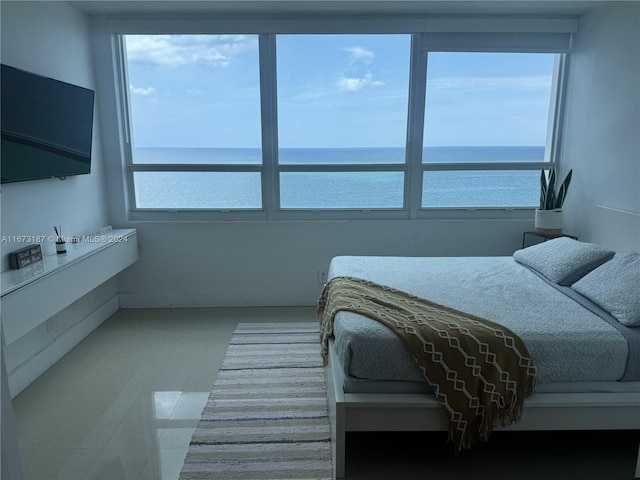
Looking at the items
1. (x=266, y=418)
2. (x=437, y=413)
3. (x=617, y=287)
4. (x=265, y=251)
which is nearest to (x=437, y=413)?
(x=437, y=413)

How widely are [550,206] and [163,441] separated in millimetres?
3343

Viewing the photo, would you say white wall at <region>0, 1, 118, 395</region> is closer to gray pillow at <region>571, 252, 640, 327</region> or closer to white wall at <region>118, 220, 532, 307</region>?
white wall at <region>118, 220, 532, 307</region>

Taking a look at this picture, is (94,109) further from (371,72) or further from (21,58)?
(371,72)

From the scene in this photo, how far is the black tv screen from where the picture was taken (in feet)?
7.98

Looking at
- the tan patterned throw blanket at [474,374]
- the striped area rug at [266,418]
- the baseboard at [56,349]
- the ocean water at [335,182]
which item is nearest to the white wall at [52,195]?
the baseboard at [56,349]

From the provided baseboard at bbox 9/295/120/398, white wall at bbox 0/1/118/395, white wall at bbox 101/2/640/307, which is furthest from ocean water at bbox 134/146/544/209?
baseboard at bbox 9/295/120/398

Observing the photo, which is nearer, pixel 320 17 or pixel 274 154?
pixel 320 17

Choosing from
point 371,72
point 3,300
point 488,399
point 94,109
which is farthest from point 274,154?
point 488,399

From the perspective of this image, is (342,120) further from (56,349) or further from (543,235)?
(56,349)

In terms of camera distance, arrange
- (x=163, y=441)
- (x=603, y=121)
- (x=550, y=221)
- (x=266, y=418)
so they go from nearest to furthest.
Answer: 1. (x=163, y=441)
2. (x=266, y=418)
3. (x=603, y=121)
4. (x=550, y=221)

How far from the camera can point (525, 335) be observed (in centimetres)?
197

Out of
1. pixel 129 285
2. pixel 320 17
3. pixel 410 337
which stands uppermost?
pixel 320 17

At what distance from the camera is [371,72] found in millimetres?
3795

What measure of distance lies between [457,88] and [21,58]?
325 centimetres
